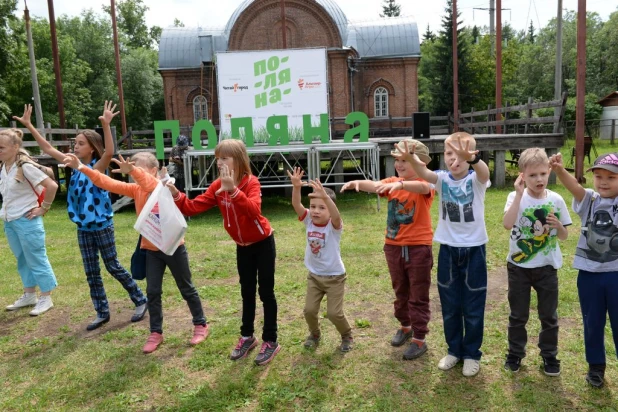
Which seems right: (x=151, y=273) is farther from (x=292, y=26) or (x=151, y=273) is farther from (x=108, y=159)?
(x=292, y=26)

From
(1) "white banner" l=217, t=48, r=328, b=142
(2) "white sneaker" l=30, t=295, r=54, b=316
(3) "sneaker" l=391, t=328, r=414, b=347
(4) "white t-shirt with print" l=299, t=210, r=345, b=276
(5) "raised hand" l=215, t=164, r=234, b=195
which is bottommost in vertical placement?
(3) "sneaker" l=391, t=328, r=414, b=347

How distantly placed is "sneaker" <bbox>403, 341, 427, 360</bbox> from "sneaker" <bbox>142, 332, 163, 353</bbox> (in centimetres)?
221

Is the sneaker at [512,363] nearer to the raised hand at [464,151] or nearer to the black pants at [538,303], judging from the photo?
the black pants at [538,303]

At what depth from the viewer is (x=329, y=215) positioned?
13.3 ft

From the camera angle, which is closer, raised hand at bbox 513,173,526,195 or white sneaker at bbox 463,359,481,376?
raised hand at bbox 513,173,526,195

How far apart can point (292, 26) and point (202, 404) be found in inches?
1017

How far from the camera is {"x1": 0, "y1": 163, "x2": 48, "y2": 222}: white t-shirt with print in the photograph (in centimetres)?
523

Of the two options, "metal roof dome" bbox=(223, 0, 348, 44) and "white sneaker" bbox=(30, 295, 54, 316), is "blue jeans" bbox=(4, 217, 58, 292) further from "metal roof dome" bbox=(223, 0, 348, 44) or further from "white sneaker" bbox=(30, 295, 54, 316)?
"metal roof dome" bbox=(223, 0, 348, 44)

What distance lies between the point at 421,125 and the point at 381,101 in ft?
50.9

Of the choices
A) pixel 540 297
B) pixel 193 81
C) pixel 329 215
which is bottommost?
pixel 540 297

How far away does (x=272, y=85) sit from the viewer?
14.1 m

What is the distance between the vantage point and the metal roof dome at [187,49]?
28.4 meters

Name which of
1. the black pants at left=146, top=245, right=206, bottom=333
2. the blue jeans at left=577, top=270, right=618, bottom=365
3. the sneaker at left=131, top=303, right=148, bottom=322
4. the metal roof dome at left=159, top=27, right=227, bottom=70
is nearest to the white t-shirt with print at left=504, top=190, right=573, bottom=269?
the blue jeans at left=577, top=270, right=618, bottom=365

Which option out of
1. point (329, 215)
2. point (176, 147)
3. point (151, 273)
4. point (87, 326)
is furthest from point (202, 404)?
point (176, 147)
